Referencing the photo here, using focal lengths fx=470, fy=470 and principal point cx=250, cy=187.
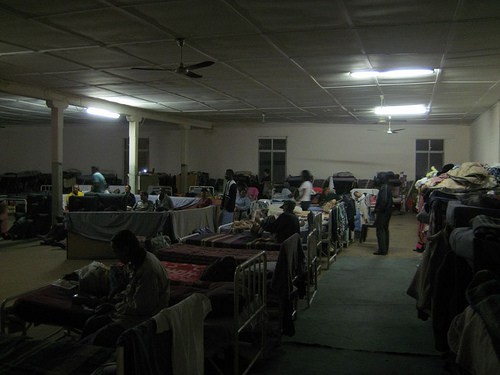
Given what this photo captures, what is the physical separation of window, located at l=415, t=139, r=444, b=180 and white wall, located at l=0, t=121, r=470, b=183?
0.21 m

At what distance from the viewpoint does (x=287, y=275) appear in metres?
4.64

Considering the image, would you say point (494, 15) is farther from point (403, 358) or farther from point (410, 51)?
point (403, 358)

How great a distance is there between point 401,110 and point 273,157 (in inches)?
248

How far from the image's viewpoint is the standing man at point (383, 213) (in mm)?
9359

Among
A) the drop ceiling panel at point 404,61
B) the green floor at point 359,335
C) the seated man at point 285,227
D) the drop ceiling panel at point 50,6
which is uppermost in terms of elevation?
the drop ceiling panel at point 404,61

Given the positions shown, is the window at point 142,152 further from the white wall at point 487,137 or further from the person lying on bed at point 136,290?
the person lying on bed at point 136,290

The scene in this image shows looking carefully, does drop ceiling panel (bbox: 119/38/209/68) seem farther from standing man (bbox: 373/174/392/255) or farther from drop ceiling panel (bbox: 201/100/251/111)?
standing man (bbox: 373/174/392/255)

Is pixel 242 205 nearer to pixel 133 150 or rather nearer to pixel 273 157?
pixel 133 150

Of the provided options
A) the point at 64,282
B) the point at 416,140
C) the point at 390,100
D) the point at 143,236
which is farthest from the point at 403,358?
the point at 416,140

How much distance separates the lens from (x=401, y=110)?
13133 mm

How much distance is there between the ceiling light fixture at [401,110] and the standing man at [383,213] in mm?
3726

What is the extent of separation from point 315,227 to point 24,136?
57.9 ft

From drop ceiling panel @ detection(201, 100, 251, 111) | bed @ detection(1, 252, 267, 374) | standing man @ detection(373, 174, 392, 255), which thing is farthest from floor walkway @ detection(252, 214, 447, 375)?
drop ceiling panel @ detection(201, 100, 251, 111)

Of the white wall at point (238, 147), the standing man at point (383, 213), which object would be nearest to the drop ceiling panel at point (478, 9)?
the standing man at point (383, 213)
